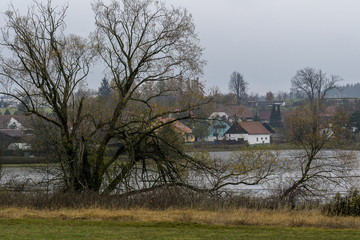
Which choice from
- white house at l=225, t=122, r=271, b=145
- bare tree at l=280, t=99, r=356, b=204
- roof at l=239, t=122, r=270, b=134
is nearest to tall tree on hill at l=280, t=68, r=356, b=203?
bare tree at l=280, t=99, r=356, b=204

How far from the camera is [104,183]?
2322cm

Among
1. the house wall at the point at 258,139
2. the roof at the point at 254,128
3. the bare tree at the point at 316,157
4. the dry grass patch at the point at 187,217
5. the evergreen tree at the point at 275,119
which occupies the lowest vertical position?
the dry grass patch at the point at 187,217

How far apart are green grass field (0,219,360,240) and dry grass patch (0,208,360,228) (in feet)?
2.27

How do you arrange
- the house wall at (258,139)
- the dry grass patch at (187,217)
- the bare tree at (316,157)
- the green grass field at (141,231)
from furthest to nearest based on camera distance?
the house wall at (258,139) → the bare tree at (316,157) → the dry grass patch at (187,217) → the green grass field at (141,231)

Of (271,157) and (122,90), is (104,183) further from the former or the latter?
(271,157)

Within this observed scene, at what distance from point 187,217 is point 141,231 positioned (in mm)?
2587

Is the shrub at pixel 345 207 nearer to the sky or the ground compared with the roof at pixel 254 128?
nearer to the ground

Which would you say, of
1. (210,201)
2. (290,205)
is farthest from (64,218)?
(290,205)

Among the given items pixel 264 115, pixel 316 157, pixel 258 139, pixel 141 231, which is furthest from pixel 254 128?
pixel 141 231

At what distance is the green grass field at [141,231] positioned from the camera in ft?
39.7

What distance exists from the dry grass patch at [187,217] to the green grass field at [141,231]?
0.69 metres

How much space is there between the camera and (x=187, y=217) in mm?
15297

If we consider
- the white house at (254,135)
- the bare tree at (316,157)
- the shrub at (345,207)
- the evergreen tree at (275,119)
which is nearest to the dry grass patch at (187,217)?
the shrub at (345,207)

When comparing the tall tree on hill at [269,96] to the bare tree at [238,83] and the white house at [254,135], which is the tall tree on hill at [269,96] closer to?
the bare tree at [238,83]
